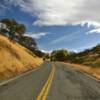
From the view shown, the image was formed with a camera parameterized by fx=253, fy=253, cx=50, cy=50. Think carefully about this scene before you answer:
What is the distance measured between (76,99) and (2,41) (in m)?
36.4

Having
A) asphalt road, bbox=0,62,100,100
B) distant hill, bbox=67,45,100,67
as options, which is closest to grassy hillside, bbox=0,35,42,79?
asphalt road, bbox=0,62,100,100

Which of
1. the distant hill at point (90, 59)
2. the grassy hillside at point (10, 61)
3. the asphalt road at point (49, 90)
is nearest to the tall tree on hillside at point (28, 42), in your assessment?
the distant hill at point (90, 59)

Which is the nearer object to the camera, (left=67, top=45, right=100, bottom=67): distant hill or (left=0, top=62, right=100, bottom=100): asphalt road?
(left=0, top=62, right=100, bottom=100): asphalt road

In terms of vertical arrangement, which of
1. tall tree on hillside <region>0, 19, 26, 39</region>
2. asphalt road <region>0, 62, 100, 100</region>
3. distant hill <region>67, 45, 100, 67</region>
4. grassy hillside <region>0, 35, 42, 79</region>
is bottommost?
asphalt road <region>0, 62, 100, 100</region>

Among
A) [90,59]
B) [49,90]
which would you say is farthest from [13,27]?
[49,90]

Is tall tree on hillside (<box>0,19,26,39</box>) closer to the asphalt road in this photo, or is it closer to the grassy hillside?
the grassy hillside

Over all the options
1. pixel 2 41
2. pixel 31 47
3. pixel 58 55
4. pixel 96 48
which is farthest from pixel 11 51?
pixel 58 55

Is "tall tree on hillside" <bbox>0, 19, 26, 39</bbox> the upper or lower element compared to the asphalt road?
upper

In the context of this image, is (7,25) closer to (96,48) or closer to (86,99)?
(86,99)

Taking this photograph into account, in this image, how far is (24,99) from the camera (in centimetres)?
1126

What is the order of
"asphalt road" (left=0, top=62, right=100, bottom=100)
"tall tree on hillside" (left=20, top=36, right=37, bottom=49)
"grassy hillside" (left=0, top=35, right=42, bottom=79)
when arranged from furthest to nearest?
"tall tree on hillside" (left=20, top=36, right=37, bottom=49) < "grassy hillside" (left=0, top=35, right=42, bottom=79) < "asphalt road" (left=0, top=62, right=100, bottom=100)

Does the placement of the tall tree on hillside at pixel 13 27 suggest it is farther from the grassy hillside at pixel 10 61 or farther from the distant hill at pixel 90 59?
the grassy hillside at pixel 10 61

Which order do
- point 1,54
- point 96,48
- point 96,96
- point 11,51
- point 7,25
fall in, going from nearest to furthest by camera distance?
point 96,96 < point 1,54 < point 11,51 < point 7,25 < point 96,48

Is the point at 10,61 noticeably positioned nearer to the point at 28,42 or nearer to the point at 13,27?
the point at 13,27
